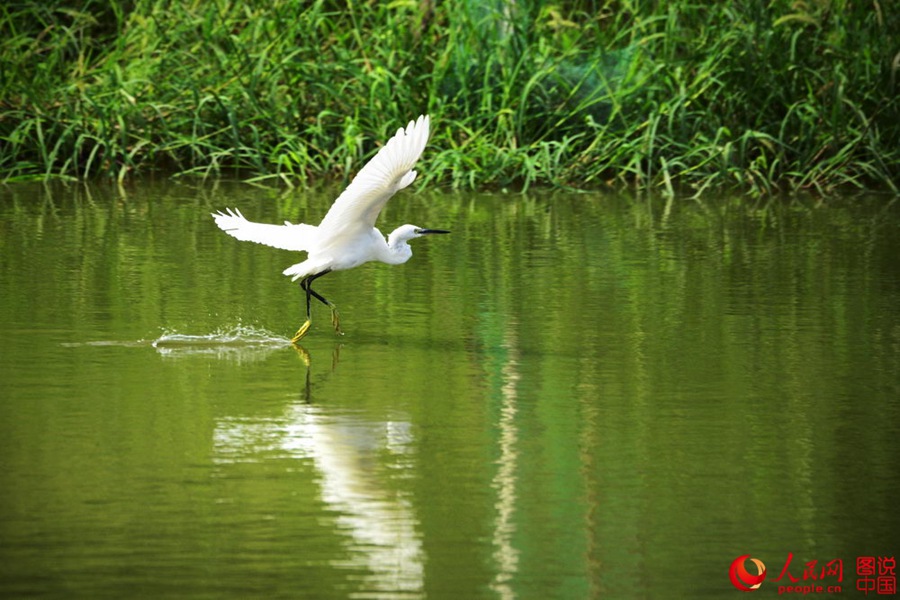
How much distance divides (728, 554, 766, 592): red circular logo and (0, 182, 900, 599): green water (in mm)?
30

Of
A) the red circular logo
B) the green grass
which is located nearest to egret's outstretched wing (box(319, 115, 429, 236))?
the red circular logo

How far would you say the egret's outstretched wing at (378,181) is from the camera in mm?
6000

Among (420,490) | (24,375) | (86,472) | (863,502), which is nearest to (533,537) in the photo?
(420,490)

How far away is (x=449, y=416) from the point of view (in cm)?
563

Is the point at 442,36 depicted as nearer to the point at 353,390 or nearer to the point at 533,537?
the point at 353,390

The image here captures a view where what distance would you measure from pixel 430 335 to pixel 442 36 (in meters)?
6.54

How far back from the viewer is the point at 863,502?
4.69m

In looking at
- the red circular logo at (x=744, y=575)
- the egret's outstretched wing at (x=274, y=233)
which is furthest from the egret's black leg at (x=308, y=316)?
the red circular logo at (x=744, y=575)

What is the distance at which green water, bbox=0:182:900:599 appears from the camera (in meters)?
4.15

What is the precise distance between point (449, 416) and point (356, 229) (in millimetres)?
1390

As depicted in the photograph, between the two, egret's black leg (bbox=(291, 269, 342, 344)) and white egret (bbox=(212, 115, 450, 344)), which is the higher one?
white egret (bbox=(212, 115, 450, 344))

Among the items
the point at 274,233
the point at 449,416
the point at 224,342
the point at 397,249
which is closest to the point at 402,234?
the point at 397,249

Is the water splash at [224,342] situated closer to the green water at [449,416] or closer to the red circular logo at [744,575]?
the green water at [449,416]
